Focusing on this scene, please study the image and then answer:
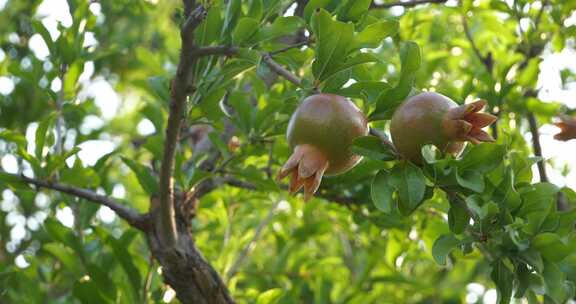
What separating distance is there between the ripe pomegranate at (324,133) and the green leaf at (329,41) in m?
0.09

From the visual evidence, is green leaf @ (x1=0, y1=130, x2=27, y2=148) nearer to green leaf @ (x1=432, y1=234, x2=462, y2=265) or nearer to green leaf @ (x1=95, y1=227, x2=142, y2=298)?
green leaf @ (x1=95, y1=227, x2=142, y2=298)

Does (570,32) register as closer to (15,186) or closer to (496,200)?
(496,200)

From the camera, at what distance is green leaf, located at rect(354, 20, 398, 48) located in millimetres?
1134

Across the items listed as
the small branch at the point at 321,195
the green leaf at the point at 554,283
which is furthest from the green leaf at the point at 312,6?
the small branch at the point at 321,195

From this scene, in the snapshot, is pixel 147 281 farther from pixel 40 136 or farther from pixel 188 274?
pixel 40 136

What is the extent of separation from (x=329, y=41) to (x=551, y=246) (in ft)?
1.55

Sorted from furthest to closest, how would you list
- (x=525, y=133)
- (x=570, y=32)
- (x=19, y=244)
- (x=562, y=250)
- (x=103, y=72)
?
(x=103, y=72)
(x=19, y=244)
(x=525, y=133)
(x=570, y=32)
(x=562, y=250)

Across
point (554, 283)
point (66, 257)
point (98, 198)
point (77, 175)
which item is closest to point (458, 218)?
point (554, 283)

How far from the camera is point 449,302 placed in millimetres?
3867

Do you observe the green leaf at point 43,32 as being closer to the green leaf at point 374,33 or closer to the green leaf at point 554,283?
the green leaf at point 374,33

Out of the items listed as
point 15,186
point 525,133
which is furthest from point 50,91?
point 525,133

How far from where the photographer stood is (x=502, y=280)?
1069mm

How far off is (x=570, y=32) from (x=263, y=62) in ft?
3.98

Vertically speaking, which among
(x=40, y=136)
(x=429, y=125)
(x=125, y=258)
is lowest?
(x=125, y=258)
